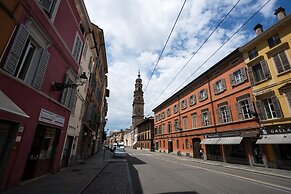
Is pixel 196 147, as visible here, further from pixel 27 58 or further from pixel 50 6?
pixel 50 6

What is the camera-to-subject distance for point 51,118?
8.72 m

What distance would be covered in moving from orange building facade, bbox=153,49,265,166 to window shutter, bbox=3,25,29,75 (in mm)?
18342

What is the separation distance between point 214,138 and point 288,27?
13.8m

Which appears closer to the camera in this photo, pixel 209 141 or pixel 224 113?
pixel 224 113

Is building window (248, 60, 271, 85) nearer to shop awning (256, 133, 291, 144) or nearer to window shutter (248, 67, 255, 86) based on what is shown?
window shutter (248, 67, 255, 86)

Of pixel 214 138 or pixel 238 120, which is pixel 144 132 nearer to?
pixel 214 138

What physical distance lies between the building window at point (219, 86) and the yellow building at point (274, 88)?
3.96m

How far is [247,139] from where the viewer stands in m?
16.1

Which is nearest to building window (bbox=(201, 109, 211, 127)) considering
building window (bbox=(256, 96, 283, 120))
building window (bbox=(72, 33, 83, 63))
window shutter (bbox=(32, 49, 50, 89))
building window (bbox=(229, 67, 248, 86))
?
building window (bbox=(229, 67, 248, 86))

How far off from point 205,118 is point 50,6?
21816 millimetres

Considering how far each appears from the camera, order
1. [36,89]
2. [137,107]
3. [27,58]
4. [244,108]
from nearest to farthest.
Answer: [27,58]
[36,89]
[244,108]
[137,107]

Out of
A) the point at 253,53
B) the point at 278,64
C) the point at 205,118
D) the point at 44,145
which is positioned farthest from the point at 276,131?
the point at 44,145

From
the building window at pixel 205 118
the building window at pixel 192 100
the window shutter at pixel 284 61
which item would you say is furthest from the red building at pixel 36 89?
the building window at pixel 192 100

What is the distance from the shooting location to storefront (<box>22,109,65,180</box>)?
7.72 metres
